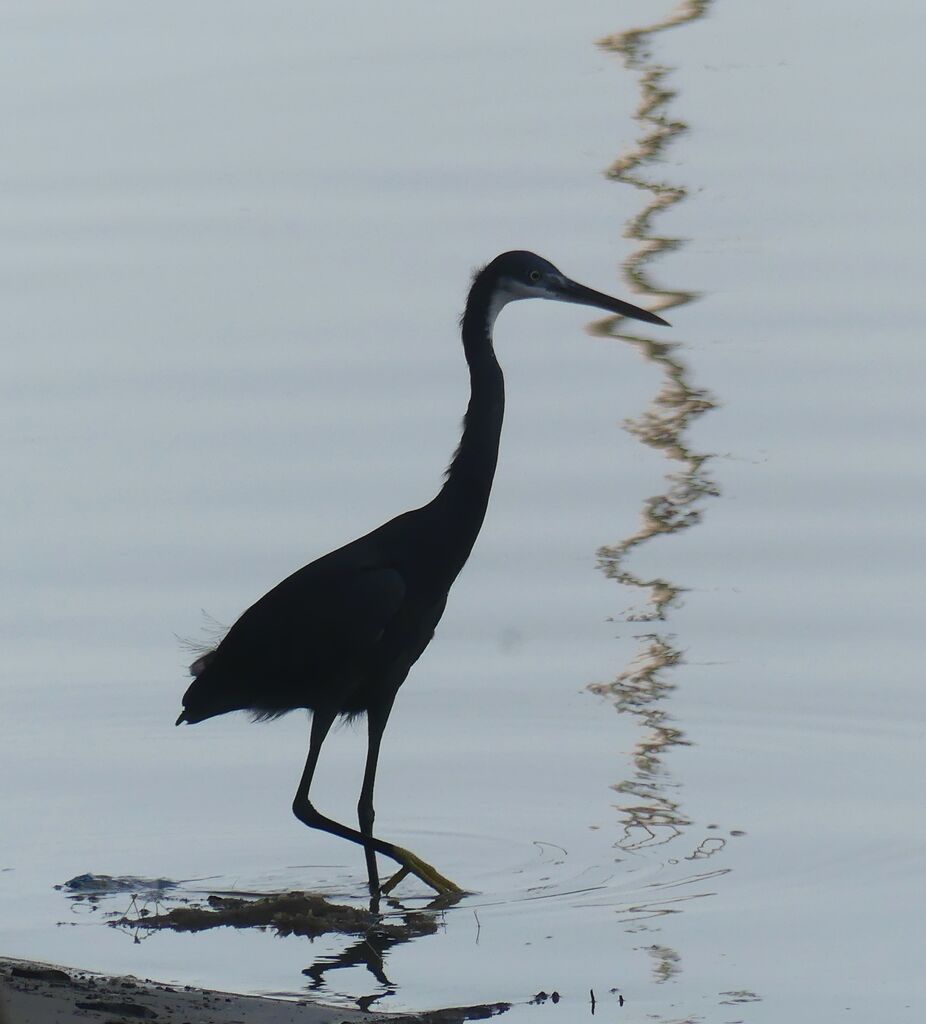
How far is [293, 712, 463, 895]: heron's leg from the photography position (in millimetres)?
6570

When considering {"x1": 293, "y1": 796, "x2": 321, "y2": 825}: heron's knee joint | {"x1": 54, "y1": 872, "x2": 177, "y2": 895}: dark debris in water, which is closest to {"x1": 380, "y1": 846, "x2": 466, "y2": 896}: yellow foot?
{"x1": 293, "y1": 796, "x2": 321, "y2": 825}: heron's knee joint

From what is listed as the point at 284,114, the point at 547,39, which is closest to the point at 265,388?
the point at 284,114

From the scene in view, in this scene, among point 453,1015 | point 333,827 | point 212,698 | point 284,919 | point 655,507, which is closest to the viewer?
point 453,1015

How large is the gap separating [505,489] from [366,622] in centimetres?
310

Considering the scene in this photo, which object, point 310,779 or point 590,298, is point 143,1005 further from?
point 590,298

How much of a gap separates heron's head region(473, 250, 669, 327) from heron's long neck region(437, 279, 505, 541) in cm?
20

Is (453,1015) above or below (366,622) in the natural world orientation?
below

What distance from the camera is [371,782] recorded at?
6.85m

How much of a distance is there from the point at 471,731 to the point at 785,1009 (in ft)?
7.80

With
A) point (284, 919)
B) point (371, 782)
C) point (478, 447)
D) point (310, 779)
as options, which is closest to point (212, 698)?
point (310, 779)

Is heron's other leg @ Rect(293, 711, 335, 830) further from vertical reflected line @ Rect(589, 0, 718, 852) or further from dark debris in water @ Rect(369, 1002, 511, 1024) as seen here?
dark debris in water @ Rect(369, 1002, 511, 1024)

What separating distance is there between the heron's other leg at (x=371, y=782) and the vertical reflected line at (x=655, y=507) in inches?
29.5

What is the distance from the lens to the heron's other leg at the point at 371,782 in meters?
6.80

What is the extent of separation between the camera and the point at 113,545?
9375mm
